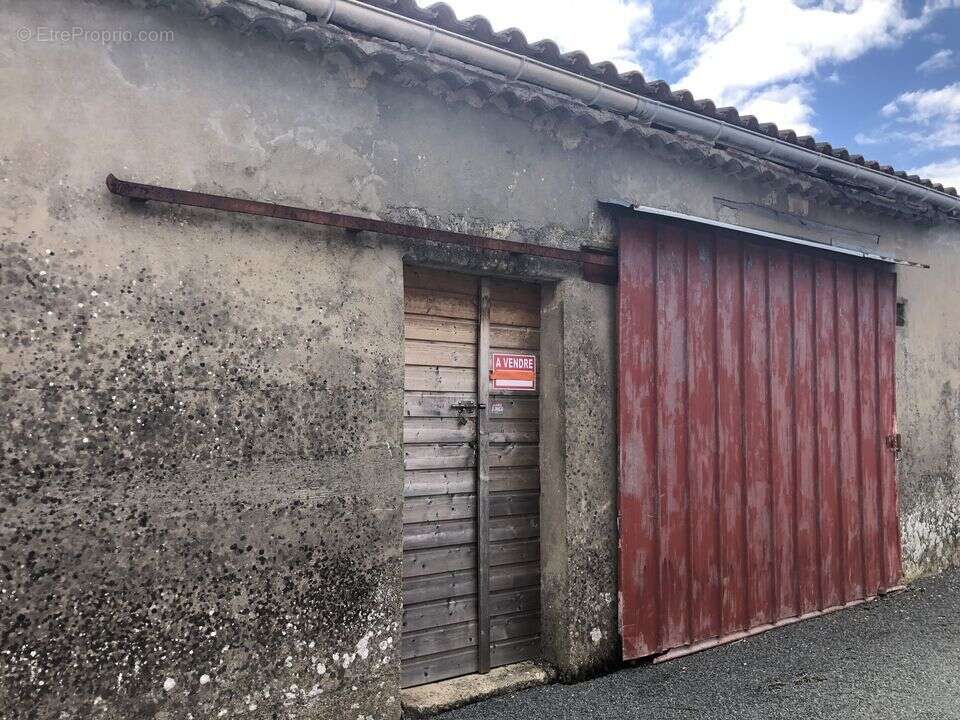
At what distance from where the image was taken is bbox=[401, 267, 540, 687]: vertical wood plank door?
12.0 ft

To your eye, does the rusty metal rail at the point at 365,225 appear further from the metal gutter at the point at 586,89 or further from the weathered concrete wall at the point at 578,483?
the metal gutter at the point at 586,89

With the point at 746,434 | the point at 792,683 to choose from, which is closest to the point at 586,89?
the point at 746,434

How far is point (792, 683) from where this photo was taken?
390cm

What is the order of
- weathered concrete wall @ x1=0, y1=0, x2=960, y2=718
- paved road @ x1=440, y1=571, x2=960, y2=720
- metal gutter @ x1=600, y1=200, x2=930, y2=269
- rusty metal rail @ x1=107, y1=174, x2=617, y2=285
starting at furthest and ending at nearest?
metal gutter @ x1=600, y1=200, x2=930, y2=269, paved road @ x1=440, y1=571, x2=960, y2=720, rusty metal rail @ x1=107, y1=174, x2=617, y2=285, weathered concrete wall @ x1=0, y1=0, x2=960, y2=718

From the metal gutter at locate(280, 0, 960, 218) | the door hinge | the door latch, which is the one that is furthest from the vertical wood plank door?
the door hinge

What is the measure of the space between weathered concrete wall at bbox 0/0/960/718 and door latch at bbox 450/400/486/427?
557mm

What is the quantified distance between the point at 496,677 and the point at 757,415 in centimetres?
257

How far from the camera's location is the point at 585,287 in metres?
4.05

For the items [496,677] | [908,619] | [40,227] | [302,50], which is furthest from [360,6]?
[908,619]

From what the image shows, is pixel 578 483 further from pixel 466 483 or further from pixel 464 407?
pixel 464 407

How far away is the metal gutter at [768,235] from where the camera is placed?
4.12 meters

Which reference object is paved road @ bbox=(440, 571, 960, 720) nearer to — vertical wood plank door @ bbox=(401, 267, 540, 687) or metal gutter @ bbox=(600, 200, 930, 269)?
vertical wood plank door @ bbox=(401, 267, 540, 687)

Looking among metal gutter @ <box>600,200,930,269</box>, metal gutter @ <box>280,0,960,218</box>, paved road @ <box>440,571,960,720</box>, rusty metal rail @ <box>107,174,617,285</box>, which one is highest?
metal gutter @ <box>280,0,960,218</box>

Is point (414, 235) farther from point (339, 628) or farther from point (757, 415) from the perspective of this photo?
point (757, 415)
